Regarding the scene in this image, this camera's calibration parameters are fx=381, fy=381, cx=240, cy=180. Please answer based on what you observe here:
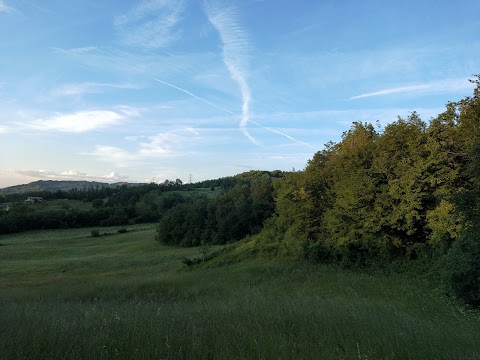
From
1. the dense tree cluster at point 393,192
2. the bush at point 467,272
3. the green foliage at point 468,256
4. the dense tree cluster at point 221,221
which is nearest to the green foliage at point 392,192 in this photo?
the dense tree cluster at point 393,192

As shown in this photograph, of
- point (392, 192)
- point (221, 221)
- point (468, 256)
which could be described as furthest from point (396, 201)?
point (221, 221)

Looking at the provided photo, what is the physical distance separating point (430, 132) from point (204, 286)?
19123 millimetres

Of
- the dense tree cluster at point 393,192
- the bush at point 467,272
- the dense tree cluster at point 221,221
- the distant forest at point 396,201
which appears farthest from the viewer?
the dense tree cluster at point 221,221

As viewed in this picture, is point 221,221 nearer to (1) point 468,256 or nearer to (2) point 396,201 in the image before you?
(2) point 396,201

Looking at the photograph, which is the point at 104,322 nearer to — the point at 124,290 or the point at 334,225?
the point at 124,290

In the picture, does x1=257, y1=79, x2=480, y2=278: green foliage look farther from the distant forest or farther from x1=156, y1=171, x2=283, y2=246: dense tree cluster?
x1=156, y1=171, x2=283, y2=246: dense tree cluster

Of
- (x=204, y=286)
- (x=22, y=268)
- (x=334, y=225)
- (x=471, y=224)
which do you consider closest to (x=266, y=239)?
(x=334, y=225)

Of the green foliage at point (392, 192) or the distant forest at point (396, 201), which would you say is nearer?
the distant forest at point (396, 201)

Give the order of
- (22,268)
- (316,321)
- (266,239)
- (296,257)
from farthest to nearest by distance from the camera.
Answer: (22,268)
(266,239)
(296,257)
(316,321)

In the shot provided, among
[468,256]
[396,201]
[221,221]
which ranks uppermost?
[396,201]

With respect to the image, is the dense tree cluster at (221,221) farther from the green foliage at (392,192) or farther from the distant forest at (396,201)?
the green foliage at (392,192)

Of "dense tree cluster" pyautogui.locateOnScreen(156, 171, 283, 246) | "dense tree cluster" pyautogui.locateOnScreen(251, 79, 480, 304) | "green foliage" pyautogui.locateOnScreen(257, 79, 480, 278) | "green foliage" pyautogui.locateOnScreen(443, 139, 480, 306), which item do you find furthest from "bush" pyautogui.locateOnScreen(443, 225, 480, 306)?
"dense tree cluster" pyautogui.locateOnScreen(156, 171, 283, 246)

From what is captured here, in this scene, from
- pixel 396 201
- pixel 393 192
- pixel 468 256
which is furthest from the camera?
pixel 396 201

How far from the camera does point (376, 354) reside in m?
5.10
